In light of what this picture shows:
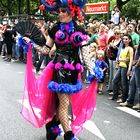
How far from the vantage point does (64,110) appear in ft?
17.1

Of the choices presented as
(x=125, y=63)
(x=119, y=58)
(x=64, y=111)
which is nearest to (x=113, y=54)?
(x=119, y=58)

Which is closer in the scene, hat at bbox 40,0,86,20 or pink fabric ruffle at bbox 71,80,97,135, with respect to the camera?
hat at bbox 40,0,86,20

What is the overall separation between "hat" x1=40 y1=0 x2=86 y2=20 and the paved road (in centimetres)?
189

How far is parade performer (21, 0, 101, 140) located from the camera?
5160mm

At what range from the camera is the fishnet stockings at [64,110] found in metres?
5.20

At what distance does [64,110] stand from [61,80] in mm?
406

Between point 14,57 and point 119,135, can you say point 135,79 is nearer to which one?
point 119,135

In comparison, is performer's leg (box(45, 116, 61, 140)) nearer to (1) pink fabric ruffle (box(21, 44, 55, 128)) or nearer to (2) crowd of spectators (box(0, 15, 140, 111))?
(1) pink fabric ruffle (box(21, 44, 55, 128))

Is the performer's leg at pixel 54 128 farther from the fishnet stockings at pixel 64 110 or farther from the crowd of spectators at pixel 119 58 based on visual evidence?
the crowd of spectators at pixel 119 58

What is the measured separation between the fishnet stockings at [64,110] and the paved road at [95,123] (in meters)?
0.66

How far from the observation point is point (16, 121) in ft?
21.8

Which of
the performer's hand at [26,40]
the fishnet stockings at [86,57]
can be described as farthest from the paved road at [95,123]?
the performer's hand at [26,40]

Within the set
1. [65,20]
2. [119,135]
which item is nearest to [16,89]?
[119,135]

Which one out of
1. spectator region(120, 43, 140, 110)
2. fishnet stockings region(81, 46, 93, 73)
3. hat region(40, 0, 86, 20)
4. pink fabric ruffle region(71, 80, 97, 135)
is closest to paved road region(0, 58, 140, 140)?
spectator region(120, 43, 140, 110)
